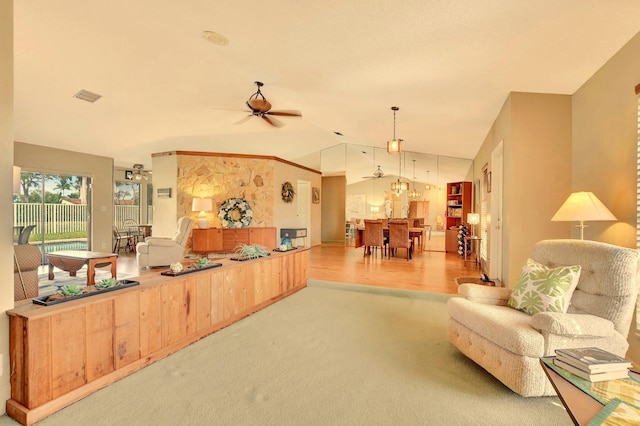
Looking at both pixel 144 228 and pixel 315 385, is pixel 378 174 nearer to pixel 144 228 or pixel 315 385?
pixel 144 228

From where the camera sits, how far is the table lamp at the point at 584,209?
2.36 meters

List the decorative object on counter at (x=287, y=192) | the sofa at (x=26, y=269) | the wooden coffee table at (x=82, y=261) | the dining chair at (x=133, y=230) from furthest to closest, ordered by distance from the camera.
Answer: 1. the dining chair at (x=133, y=230)
2. the decorative object on counter at (x=287, y=192)
3. the wooden coffee table at (x=82, y=261)
4. the sofa at (x=26, y=269)

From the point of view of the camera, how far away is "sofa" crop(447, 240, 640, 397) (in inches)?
72.4

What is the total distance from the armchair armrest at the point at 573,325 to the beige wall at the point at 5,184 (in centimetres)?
312

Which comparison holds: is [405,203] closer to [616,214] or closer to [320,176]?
[320,176]

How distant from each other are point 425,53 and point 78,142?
6970mm

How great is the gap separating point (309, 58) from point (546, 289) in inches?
114

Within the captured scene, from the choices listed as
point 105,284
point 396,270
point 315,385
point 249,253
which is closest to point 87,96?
point 249,253

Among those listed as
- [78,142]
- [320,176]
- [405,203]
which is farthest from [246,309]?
[405,203]

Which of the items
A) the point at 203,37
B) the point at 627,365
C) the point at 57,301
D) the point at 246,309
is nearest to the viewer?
the point at 627,365

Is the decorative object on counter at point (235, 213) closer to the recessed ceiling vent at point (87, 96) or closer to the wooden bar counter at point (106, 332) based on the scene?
the recessed ceiling vent at point (87, 96)

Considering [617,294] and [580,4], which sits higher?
[580,4]

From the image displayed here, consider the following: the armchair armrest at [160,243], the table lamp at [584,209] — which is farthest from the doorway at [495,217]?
the armchair armrest at [160,243]

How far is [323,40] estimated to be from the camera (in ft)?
9.05
